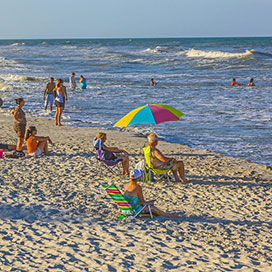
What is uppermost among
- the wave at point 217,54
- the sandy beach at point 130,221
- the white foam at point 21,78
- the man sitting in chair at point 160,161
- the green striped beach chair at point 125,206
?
the wave at point 217,54

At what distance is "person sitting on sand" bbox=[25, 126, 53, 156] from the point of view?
10.2 metres

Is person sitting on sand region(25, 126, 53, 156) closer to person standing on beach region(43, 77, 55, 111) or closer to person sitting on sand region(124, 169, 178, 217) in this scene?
person sitting on sand region(124, 169, 178, 217)

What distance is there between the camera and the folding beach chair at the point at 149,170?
8516 millimetres

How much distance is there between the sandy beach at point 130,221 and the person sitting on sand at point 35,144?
17 centimetres

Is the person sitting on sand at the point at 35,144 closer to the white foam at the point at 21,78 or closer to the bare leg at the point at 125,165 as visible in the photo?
the bare leg at the point at 125,165

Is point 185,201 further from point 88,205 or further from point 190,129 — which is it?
point 190,129

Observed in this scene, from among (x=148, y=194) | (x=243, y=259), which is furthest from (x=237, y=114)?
(x=243, y=259)

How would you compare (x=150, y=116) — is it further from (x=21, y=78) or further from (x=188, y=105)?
(x=21, y=78)

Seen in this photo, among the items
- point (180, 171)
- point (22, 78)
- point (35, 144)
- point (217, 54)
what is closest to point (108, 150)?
point (180, 171)

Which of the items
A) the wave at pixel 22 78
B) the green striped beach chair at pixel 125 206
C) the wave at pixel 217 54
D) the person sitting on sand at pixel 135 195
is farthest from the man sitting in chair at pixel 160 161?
the wave at pixel 217 54

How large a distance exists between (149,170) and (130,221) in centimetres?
205

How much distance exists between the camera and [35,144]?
10398 mm

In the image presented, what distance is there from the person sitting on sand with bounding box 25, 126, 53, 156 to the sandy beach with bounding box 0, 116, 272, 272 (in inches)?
6.8

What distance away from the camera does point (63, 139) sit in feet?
40.7
